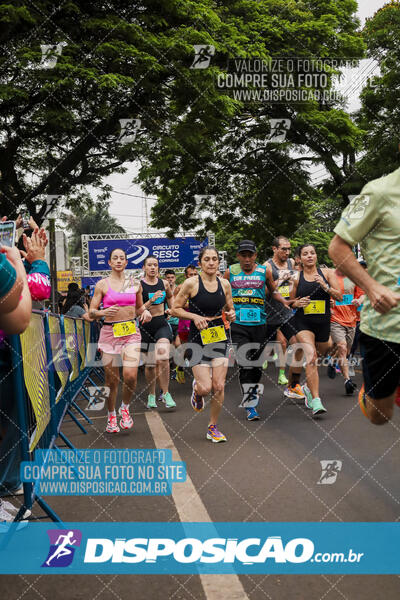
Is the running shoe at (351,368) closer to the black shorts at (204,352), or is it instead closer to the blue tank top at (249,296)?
the blue tank top at (249,296)

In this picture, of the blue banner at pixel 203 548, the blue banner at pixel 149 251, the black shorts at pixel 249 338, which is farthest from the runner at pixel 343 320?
the blue banner at pixel 149 251

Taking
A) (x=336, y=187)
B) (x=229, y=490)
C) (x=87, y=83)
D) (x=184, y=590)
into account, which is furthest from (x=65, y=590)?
(x=336, y=187)

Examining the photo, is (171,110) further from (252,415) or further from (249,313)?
(252,415)

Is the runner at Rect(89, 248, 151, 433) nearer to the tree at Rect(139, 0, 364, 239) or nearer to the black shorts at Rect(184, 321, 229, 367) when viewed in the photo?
the black shorts at Rect(184, 321, 229, 367)

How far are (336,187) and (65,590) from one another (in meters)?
17.6

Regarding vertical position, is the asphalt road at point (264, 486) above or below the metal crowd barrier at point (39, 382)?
below

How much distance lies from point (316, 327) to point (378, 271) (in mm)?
4886

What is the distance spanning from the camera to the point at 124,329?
7281 mm

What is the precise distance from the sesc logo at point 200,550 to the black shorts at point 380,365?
2.80ft

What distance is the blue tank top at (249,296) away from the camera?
7691mm

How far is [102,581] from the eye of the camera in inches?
122

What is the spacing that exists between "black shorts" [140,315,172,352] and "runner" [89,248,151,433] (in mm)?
1390

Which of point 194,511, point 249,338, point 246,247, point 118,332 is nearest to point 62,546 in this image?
point 194,511

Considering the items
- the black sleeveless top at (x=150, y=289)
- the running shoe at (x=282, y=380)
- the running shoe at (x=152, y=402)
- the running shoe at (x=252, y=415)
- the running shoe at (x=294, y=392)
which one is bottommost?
the running shoe at (x=282, y=380)
